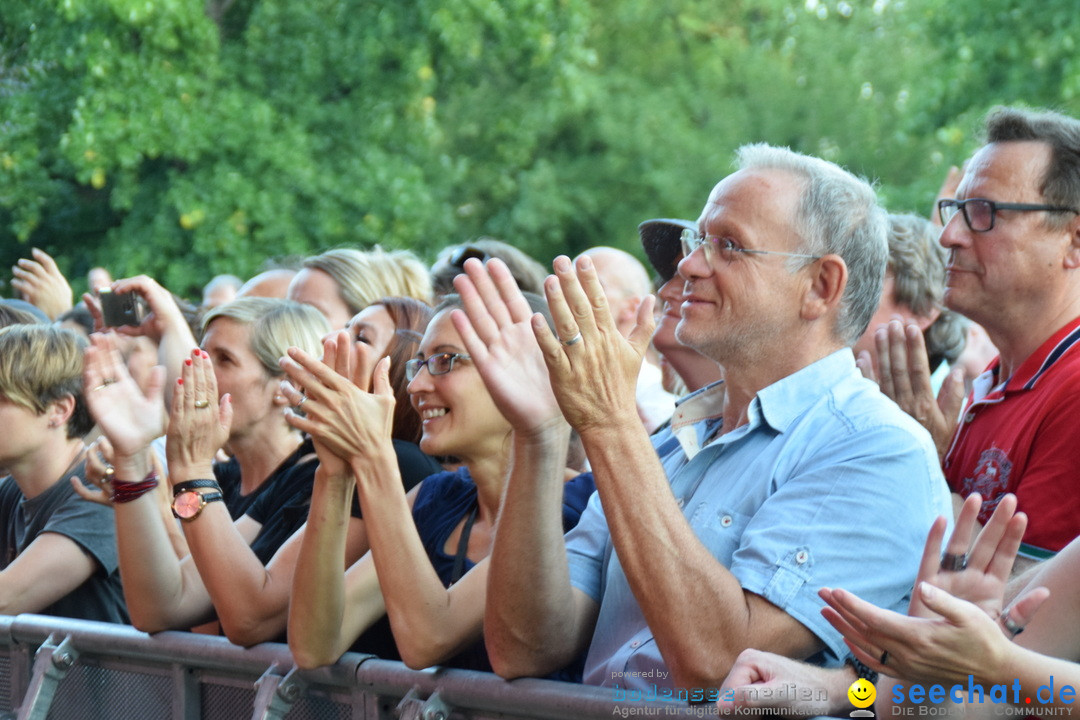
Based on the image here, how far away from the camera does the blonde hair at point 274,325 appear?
414 cm

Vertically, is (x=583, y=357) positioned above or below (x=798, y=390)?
above

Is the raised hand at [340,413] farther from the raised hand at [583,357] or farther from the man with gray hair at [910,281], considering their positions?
the man with gray hair at [910,281]

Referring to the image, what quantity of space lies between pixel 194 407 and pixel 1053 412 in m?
2.06

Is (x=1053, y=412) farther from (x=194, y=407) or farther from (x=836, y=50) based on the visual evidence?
(x=836, y=50)

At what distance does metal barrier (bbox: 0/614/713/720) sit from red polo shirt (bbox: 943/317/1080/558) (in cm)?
82

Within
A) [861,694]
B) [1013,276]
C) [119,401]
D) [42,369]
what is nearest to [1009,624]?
[861,694]

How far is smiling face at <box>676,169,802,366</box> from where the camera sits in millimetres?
2742

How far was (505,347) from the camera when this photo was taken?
→ 8.36 ft

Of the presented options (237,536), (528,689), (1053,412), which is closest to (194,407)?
(237,536)

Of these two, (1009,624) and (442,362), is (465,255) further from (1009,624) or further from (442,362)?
(1009,624)

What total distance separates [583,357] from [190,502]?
1422 millimetres

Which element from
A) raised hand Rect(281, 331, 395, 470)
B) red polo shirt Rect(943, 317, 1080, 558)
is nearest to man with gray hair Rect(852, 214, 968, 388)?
red polo shirt Rect(943, 317, 1080, 558)

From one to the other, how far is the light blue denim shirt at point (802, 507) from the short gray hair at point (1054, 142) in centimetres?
66

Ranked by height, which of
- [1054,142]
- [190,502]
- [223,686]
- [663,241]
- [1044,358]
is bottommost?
[223,686]
